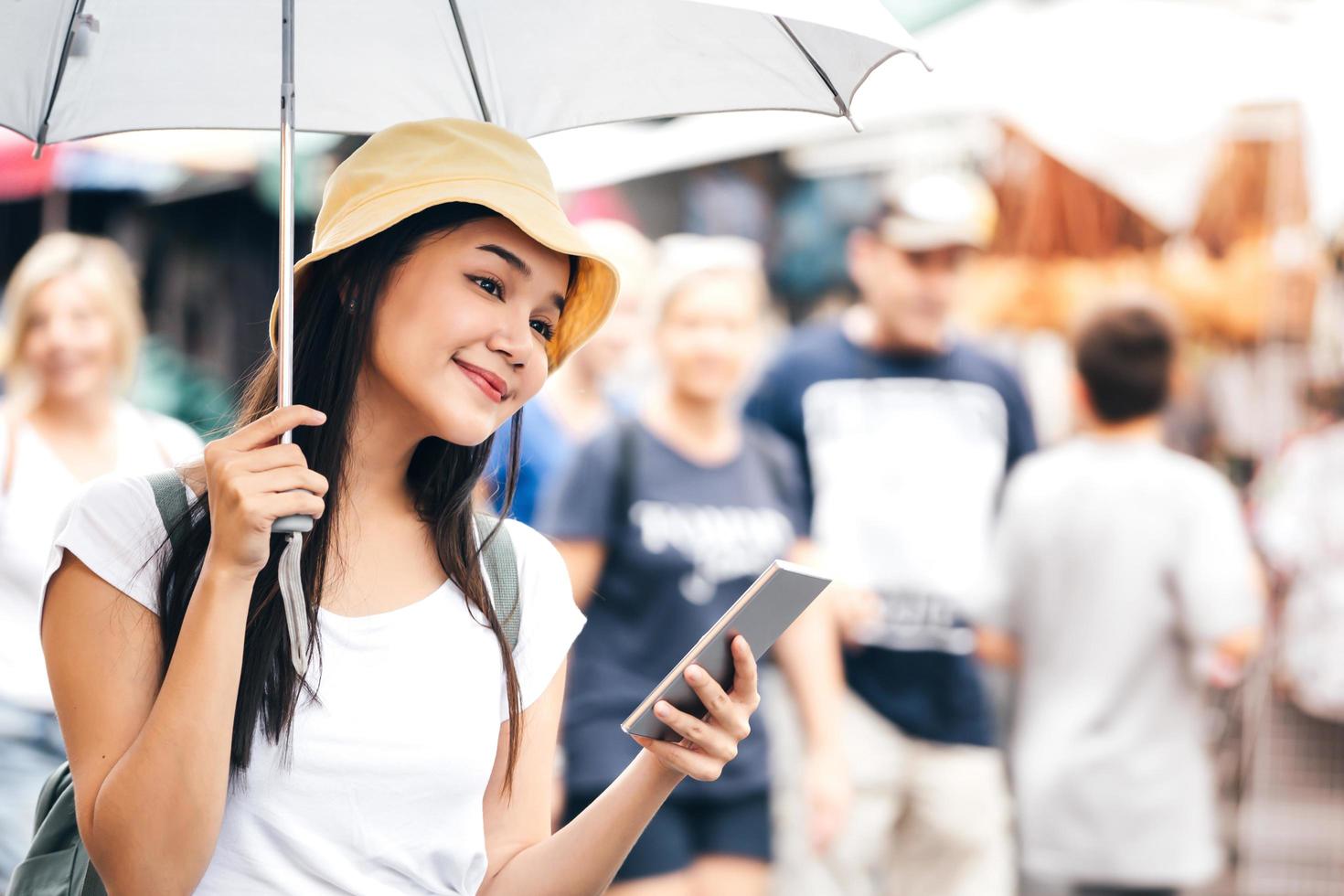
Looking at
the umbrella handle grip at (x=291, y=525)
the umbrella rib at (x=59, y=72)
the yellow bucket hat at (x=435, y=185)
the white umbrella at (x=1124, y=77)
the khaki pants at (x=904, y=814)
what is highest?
the white umbrella at (x=1124, y=77)

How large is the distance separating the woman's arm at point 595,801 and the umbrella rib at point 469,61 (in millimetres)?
921

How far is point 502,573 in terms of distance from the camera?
243cm

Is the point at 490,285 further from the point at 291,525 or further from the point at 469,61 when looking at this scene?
the point at 469,61

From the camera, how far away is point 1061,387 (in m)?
8.27

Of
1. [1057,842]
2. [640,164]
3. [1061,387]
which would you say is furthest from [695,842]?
[1061,387]

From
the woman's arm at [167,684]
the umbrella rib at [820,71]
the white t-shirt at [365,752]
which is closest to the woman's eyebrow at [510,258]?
the woman's arm at [167,684]

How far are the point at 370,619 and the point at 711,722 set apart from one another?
1.52 feet

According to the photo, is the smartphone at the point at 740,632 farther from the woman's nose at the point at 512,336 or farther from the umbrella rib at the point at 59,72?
the umbrella rib at the point at 59,72

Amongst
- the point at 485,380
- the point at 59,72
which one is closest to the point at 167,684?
the point at 485,380

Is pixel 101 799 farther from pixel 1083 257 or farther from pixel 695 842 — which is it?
pixel 1083 257

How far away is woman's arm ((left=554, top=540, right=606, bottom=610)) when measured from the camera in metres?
4.76

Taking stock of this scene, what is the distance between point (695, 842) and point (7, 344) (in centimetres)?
242

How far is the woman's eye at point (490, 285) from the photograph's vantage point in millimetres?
2250

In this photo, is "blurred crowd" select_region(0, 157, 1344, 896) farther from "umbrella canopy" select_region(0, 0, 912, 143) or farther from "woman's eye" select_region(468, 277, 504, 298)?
"woman's eye" select_region(468, 277, 504, 298)
